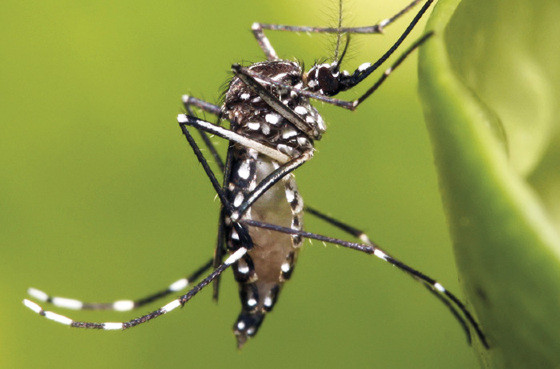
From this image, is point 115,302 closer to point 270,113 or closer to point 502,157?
point 270,113

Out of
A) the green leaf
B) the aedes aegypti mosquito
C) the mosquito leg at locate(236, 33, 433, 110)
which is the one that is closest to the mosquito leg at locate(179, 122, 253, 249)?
the aedes aegypti mosquito

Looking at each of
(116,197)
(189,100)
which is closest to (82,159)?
(116,197)

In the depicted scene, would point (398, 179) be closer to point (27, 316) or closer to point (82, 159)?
point (82, 159)

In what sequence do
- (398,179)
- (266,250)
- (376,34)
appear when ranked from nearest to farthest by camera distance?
(398,179), (376,34), (266,250)

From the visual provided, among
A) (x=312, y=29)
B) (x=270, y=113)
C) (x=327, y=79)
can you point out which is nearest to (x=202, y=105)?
(x=270, y=113)

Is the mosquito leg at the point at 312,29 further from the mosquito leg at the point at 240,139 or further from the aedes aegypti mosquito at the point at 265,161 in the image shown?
the mosquito leg at the point at 240,139

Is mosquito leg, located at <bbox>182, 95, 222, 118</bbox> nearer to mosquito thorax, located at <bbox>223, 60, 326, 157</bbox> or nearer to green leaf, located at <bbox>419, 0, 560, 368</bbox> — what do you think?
mosquito thorax, located at <bbox>223, 60, 326, 157</bbox>
